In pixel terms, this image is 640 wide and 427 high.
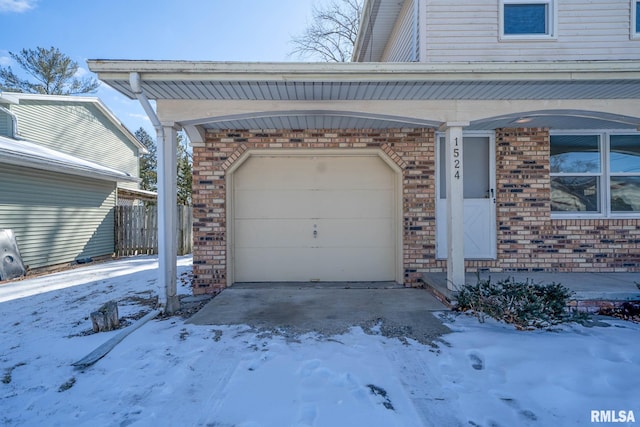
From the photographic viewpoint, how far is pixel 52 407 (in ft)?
7.55

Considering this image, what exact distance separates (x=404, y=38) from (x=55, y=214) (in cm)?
938

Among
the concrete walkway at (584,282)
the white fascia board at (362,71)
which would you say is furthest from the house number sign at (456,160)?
the concrete walkway at (584,282)

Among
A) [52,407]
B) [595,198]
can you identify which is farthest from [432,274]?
[52,407]

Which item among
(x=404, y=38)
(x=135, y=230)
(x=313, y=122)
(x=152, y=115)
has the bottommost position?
(x=135, y=230)

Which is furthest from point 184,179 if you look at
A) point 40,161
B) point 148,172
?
point 40,161

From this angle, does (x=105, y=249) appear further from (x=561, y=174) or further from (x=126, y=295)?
(x=561, y=174)

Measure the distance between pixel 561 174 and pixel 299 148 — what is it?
4478 mm

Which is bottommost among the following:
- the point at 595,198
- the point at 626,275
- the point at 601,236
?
the point at 626,275

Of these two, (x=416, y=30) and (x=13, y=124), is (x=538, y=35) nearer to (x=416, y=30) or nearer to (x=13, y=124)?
(x=416, y=30)

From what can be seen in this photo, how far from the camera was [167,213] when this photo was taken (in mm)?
4152

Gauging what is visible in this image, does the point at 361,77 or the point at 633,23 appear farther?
the point at 633,23

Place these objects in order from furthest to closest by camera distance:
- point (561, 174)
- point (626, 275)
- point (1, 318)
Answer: point (561, 174) < point (626, 275) < point (1, 318)

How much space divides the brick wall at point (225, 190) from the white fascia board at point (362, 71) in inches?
68.0

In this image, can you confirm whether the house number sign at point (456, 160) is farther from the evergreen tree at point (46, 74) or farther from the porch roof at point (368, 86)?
the evergreen tree at point (46, 74)
